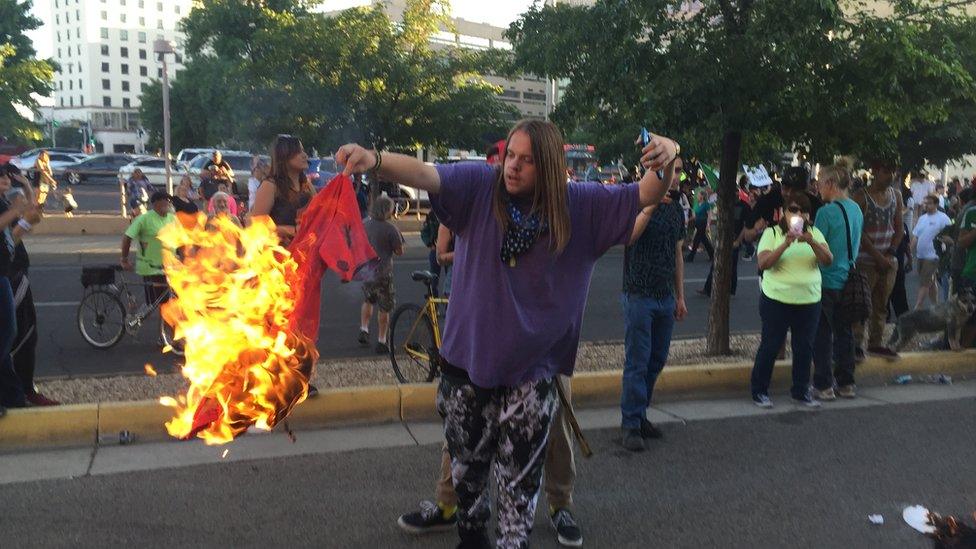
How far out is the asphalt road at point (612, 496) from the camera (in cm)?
421

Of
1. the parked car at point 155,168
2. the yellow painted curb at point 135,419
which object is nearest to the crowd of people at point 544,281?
the yellow painted curb at point 135,419

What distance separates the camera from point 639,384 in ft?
18.3

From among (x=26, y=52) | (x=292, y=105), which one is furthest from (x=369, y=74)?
(x=26, y=52)

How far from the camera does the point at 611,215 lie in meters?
3.36

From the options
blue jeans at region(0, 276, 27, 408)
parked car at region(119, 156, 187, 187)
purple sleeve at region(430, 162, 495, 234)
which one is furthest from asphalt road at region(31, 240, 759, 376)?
parked car at region(119, 156, 187, 187)

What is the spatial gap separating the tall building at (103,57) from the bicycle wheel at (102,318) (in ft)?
418

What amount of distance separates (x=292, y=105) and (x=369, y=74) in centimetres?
214

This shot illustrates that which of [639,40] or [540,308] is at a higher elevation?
[639,40]

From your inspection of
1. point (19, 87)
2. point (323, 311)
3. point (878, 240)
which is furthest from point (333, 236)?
point (19, 87)

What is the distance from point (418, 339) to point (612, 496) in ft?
8.81

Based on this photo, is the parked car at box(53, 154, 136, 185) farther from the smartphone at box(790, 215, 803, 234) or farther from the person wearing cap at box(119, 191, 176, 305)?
the smartphone at box(790, 215, 803, 234)

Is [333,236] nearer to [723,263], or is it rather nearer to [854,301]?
Answer: [854,301]

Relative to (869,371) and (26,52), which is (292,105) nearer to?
(869,371)

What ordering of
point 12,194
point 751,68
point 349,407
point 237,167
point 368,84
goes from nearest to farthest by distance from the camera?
point 12,194
point 349,407
point 751,68
point 368,84
point 237,167
